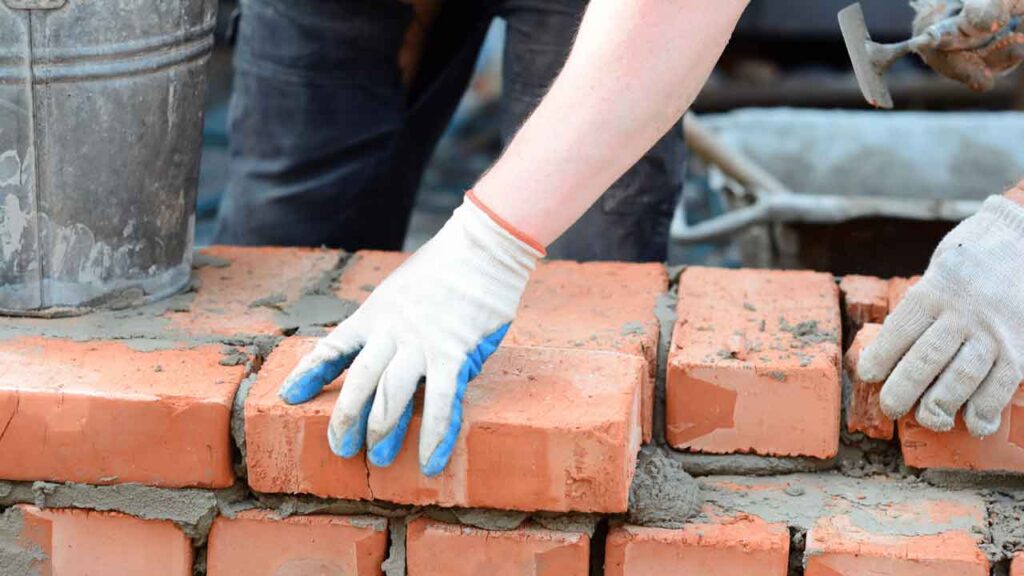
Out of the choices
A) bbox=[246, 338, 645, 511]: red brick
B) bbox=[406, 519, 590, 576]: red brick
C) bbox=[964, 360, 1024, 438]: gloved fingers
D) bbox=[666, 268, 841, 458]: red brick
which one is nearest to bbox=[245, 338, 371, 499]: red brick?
bbox=[246, 338, 645, 511]: red brick

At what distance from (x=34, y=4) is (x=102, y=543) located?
797 millimetres

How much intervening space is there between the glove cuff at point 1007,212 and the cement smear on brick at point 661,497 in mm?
594

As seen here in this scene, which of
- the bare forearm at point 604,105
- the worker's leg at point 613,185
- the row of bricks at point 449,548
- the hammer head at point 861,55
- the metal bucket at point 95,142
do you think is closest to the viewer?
the bare forearm at point 604,105

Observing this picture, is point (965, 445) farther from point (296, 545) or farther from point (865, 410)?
point (296, 545)

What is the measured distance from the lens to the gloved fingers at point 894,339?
1.99 m

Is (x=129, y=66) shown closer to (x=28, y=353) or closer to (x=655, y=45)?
(x=28, y=353)

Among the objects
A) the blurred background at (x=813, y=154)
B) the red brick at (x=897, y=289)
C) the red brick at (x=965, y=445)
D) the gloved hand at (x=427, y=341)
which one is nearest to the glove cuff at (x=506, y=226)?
the gloved hand at (x=427, y=341)

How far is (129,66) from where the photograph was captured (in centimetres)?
210

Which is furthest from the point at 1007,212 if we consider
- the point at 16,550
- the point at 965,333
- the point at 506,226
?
the point at 16,550

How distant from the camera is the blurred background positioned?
12.8ft

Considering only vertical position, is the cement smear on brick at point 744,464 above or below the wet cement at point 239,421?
below

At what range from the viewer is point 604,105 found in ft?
6.05

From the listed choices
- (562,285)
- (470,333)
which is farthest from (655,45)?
(562,285)

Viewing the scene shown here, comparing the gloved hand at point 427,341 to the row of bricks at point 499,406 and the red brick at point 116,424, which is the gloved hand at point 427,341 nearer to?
the row of bricks at point 499,406
